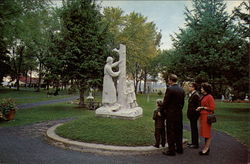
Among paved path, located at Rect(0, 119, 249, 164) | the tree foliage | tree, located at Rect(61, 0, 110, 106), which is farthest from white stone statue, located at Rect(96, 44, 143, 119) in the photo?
tree, located at Rect(61, 0, 110, 106)

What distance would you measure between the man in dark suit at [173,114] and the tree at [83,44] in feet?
40.1

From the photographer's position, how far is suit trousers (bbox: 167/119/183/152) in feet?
22.1

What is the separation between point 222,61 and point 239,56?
1.11 metres

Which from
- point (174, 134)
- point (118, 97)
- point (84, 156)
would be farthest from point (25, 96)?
point (174, 134)

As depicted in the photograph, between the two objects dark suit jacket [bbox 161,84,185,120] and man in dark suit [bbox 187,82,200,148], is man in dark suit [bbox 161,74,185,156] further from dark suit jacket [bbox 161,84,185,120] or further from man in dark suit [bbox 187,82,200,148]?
man in dark suit [bbox 187,82,200,148]

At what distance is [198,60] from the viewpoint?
52.5 ft

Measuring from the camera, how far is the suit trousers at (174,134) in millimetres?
6723

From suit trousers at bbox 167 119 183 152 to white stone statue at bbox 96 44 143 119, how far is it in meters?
3.18

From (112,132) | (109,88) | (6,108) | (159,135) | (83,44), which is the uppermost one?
(83,44)

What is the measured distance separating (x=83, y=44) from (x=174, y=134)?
534 inches

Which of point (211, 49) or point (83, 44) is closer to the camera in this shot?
point (211, 49)

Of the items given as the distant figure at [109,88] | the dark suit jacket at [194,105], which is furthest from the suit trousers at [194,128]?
the distant figure at [109,88]

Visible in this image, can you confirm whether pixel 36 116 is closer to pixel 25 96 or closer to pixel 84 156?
pixel 84 156

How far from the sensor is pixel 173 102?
6.77 meters
